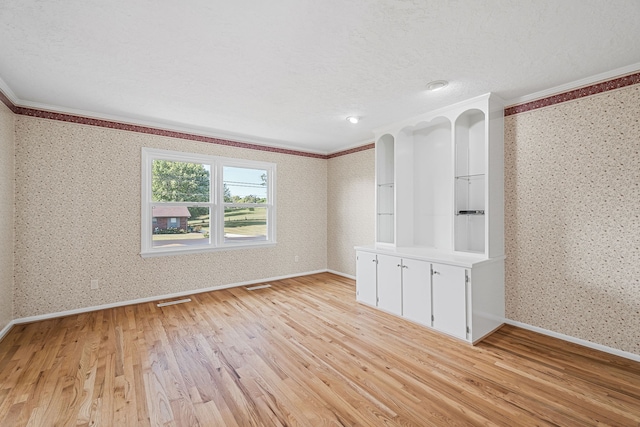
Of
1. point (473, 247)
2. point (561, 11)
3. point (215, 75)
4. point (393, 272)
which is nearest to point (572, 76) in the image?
point (561, 11)

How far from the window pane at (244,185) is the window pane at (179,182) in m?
0.34

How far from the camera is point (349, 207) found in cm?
566

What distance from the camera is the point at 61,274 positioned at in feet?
11.7

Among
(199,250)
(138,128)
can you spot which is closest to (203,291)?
(199,250)

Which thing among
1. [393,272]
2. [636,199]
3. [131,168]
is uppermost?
[131,168]

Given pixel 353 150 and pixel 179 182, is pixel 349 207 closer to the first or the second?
pixel 353 150

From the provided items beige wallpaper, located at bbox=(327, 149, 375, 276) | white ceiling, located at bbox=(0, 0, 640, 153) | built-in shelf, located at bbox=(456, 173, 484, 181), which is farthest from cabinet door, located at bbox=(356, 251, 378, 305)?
white ceiling, located at bbox=(0, 0, 640, 153)

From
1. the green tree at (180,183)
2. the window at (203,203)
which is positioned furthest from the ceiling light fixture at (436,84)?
the green tree at (180,183)

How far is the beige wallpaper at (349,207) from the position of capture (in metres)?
5.26

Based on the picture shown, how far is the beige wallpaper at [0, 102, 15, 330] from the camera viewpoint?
3002mm

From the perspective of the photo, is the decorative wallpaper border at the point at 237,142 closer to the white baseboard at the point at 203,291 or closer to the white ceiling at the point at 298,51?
the white ceiling at the point at 298,51

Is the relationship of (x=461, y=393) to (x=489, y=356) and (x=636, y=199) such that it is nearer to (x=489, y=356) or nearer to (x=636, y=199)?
(x=489, y=356)

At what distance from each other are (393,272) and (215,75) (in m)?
3.06

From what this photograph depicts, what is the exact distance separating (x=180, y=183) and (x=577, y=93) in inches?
207
